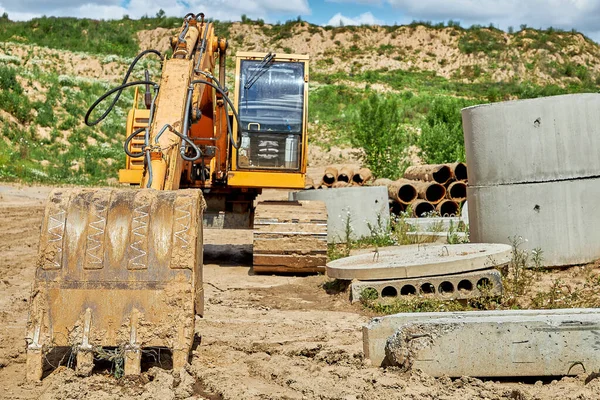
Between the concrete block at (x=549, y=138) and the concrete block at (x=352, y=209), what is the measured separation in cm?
351

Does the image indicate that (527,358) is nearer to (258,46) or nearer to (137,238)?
(137,238)

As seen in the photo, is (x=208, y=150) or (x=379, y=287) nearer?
(x=379, y=287)

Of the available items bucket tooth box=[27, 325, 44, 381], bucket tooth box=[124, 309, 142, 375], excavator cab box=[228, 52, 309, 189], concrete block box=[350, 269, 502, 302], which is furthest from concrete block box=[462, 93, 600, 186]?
bucket tooth box=[27, 325, 44, 381]

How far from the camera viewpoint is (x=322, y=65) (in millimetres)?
60281

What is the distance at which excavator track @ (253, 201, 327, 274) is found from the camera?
9203 millimetres

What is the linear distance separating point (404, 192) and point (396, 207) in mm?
319

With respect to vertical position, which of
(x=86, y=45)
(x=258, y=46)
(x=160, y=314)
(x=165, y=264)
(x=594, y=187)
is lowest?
(x=160, y=314)

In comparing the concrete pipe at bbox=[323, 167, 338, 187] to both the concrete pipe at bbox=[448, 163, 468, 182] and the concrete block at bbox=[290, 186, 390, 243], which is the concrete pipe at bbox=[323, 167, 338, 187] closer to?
the concrete pipe at bbox=[448, 163, 468, 182]

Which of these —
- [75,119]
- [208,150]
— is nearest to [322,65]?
[75,119]

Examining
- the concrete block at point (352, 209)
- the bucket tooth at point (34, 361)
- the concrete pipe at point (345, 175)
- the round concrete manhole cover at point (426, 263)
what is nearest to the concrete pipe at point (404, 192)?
the concrete block at point (352, 209)

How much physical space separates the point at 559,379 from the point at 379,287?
9.22 feet

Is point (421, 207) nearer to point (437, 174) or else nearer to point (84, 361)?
point (437, 174)

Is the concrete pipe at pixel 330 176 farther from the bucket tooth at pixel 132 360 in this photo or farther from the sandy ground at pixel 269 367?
the bucket tooth at pixel 132 360

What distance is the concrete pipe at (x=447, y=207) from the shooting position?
44.9 feet
